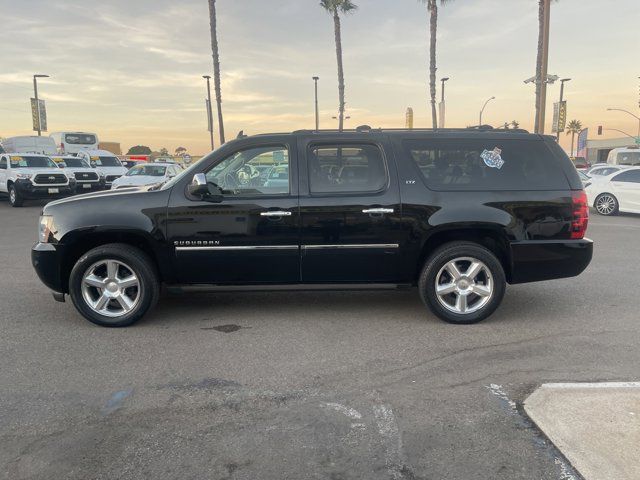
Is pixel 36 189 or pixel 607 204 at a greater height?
pixel 36 189

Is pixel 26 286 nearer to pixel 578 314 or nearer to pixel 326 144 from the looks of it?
pixel 326 144

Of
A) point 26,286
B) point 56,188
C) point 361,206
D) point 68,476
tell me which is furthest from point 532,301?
point 56,188

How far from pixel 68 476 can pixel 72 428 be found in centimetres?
54

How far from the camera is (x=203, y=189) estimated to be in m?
4.88

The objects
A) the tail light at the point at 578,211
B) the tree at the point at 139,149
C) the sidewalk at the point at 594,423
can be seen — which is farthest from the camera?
the tree at the point at 139,149

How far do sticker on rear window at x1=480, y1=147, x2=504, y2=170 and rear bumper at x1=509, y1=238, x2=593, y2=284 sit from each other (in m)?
0.78

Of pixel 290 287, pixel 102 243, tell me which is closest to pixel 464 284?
pixel 290 287

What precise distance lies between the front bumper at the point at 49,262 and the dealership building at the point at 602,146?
3151 inches

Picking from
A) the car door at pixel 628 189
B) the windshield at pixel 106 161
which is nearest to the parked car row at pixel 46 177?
the windshield at pixel 106 161

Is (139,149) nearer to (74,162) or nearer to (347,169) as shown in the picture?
(74,162)

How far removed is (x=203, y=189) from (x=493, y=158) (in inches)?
109

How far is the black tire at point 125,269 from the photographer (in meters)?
5.03

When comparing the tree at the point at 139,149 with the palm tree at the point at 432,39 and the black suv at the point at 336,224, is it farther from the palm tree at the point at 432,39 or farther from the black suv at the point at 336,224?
the black suv at the point at 336,224

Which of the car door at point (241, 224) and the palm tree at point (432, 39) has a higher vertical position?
the palm tree at point (432, 39)
